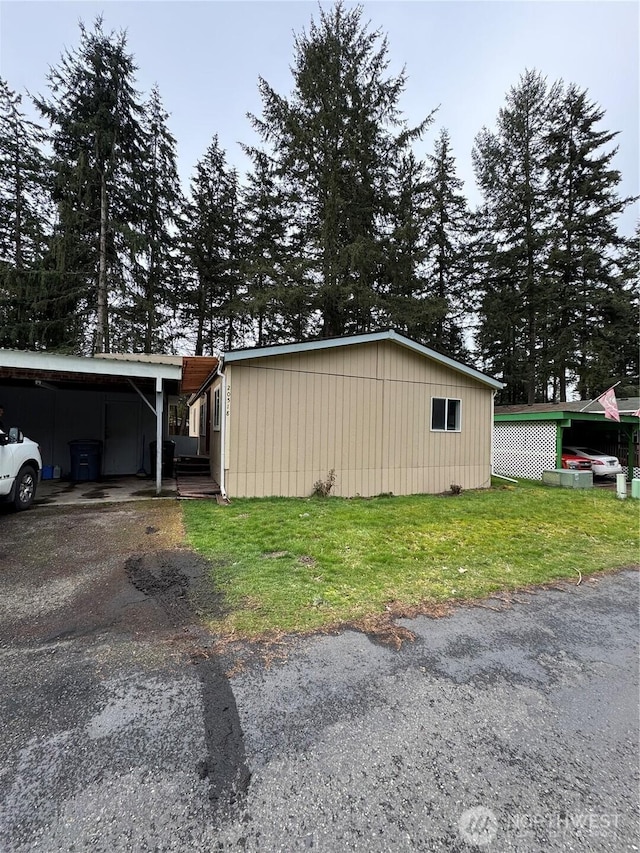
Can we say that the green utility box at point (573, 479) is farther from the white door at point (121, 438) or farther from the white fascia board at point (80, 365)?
the white door at point (121, 438)

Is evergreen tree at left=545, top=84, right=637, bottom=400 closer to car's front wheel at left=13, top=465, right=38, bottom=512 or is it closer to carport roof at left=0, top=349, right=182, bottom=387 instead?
carport roof at left=0, top=349, right=182, bottom=387

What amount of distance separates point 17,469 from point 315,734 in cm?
682

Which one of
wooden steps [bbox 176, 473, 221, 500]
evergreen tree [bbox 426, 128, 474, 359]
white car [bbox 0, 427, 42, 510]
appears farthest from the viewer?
evergreen tree [bbox 426, 128, 474, 359]

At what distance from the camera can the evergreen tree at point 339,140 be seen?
14969mm

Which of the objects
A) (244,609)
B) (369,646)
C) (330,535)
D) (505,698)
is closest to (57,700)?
(244,609)

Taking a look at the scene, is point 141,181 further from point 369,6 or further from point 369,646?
point 369,646

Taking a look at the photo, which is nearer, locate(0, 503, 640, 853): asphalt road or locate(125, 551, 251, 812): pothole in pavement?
locate(0, 503, 640, 853): asphalt road

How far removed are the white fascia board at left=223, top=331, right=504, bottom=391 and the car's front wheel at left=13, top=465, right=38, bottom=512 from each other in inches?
157

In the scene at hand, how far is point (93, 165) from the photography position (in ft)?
45.1

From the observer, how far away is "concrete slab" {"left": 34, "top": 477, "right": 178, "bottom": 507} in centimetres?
767

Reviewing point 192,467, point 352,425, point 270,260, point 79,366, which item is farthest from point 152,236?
point 352,425

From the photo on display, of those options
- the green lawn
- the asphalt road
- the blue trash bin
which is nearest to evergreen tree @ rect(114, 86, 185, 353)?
the blue trash bin

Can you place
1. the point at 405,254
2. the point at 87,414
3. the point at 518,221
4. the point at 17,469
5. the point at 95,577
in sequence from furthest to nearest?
the point at 518,221, the point at 405,254, the point at 87,414, the point at 17,469, the point at 95,577

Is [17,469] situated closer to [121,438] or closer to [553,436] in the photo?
[121,438]
